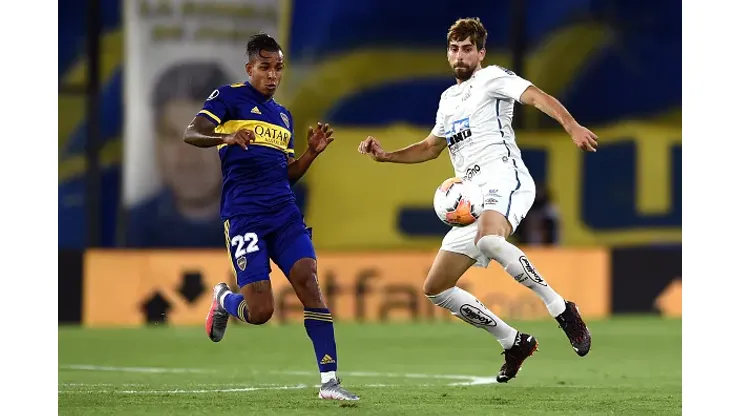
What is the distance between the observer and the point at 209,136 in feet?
24.1

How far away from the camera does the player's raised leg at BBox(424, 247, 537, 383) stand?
331 inches

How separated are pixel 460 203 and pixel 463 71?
0.89 meters

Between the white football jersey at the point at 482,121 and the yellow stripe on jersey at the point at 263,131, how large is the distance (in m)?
1.28

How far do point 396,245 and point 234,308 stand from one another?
39.9 ft

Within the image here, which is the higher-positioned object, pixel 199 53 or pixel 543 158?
pixel 199 53

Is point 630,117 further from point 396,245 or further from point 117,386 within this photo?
point 117,386

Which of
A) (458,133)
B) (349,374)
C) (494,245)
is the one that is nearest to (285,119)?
(458,133)

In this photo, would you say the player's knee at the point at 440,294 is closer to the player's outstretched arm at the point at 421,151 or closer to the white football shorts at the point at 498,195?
the white football shorts at the point at 498,195

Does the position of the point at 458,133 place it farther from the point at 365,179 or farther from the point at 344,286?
the point at 365,179

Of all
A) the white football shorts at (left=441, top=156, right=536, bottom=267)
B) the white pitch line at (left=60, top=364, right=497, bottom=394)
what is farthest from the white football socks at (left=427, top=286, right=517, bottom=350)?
the white pitch line at (left=60, top=364, right=497, bottom=394)

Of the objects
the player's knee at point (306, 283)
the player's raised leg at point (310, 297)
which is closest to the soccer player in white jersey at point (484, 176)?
the player's raised leg at point (310, 297)

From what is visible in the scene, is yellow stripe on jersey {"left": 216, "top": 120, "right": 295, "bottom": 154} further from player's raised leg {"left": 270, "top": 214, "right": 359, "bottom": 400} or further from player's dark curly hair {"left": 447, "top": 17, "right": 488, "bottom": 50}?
player's dark curly hair {"left": 447, "top": 17, "right": 488, "bottom": 50}

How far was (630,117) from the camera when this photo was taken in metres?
23.2
